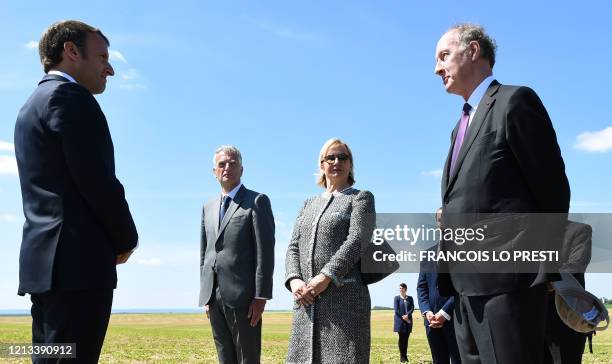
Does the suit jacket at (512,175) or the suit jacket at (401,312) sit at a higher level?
the suit jacket at (512,175)

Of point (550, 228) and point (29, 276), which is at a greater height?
point (550, 228)

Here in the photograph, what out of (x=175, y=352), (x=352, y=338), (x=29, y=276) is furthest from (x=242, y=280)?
(x=175, y=352)

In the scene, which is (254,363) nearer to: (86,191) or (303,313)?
(303,313)

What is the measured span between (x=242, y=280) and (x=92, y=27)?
335cm

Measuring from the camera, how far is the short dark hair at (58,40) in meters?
3.88

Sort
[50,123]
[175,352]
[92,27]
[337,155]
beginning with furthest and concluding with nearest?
[175,352] → [337,155] → [92,27] → [50,123]

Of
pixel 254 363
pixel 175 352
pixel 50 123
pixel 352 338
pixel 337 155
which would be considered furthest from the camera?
pixel 175 352

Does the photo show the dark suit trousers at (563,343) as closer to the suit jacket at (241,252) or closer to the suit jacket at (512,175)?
the suit jacket at (241,252)

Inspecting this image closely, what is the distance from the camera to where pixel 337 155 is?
5730 millimetres

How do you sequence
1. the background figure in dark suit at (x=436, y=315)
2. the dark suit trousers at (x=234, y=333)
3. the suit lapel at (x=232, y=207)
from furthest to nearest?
1. the background figure in dark suit at (x=436, y=315)
2. the suit lapel at (x=232, y=207)
3. the dark suit trousers at (x=234, y=333)

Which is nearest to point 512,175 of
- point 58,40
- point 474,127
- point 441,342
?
point 474,127

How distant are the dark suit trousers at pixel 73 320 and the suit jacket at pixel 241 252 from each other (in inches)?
123

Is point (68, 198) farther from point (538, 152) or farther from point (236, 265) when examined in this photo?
point (236, 265)

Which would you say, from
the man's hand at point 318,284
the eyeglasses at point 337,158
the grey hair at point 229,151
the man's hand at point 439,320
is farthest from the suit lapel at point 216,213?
the man's hand at point 439,320
